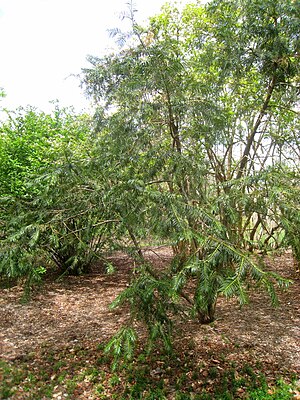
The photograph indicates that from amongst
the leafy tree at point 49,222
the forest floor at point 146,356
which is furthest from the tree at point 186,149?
the forest floor at point 146,356

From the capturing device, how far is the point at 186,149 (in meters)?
3.23

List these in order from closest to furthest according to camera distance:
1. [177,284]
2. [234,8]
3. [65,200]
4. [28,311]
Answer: [177,284] < [65,200] < [234,8] < [28,311]

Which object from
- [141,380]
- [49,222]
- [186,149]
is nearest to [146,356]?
[141,380]

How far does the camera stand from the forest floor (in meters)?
2.71

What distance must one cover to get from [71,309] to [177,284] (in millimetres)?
3084

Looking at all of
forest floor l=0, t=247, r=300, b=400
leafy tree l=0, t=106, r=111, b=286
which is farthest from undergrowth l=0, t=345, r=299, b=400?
leafy tree l=0, t=106, r=111, b=286

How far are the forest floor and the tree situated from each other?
0.52 m

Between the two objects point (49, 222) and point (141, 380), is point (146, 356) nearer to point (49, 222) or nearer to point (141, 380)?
point (141, 380)

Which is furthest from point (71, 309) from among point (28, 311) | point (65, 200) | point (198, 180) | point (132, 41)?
point (132, 41)

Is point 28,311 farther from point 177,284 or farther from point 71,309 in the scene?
point 177,284

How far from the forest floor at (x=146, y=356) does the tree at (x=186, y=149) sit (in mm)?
522

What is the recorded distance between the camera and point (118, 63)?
2662 millimetres

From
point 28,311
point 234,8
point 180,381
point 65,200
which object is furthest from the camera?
point 28,311

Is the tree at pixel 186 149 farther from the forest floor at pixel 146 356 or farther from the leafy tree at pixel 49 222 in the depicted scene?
the forest floor at pixel 146 356
